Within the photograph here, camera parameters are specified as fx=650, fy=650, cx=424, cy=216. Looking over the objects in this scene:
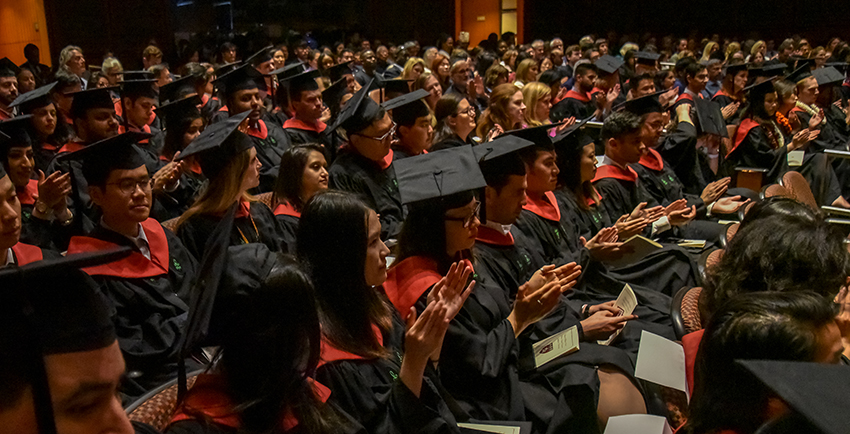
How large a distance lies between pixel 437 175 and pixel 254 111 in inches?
138

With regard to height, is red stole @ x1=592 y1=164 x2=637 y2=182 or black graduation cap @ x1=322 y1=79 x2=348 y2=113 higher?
black graduation cap @ x1=322 y1=79 x2=348 y2=113

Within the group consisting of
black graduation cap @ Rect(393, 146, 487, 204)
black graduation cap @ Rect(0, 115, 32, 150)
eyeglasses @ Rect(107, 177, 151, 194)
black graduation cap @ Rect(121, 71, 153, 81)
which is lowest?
eyeglasses @ Rect(107, 177, 151, 194)

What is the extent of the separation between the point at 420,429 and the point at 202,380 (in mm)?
708

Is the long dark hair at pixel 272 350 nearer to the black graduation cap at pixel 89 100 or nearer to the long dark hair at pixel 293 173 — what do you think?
the long dark hair at pixel 293 173

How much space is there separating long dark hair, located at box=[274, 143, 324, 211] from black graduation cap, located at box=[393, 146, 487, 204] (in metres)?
1.07

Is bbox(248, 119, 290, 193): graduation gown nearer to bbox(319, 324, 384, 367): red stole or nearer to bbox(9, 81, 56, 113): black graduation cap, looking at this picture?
bbox(9, 81, 56, 113): black graduation cap

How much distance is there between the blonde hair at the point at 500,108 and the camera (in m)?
6.02

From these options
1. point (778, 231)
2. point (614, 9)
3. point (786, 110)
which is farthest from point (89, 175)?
point (614, 9)

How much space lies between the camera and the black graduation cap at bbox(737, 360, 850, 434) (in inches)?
37.3

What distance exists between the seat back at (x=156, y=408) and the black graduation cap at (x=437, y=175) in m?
1.15

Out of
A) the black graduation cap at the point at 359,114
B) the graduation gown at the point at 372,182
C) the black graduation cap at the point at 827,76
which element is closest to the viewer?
the black graduation cap at the point at 359,114

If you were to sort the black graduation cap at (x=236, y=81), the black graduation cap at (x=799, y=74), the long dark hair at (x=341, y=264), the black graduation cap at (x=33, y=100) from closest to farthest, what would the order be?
the long dark hair at (x=341, y=264)
the black graduation cap at (x=33, y=100)
the black graduation cap at (x=236, y=81)
the black graduation cap at (x=799, y=74)

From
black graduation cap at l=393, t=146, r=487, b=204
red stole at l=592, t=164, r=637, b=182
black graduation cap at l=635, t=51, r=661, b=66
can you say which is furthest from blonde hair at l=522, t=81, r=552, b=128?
black graduation cap at l=635, t=51, r=661, b=66

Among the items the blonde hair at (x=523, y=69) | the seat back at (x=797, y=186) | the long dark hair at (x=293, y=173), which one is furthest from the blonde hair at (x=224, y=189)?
the blonde hair at (x=523, y=69)
